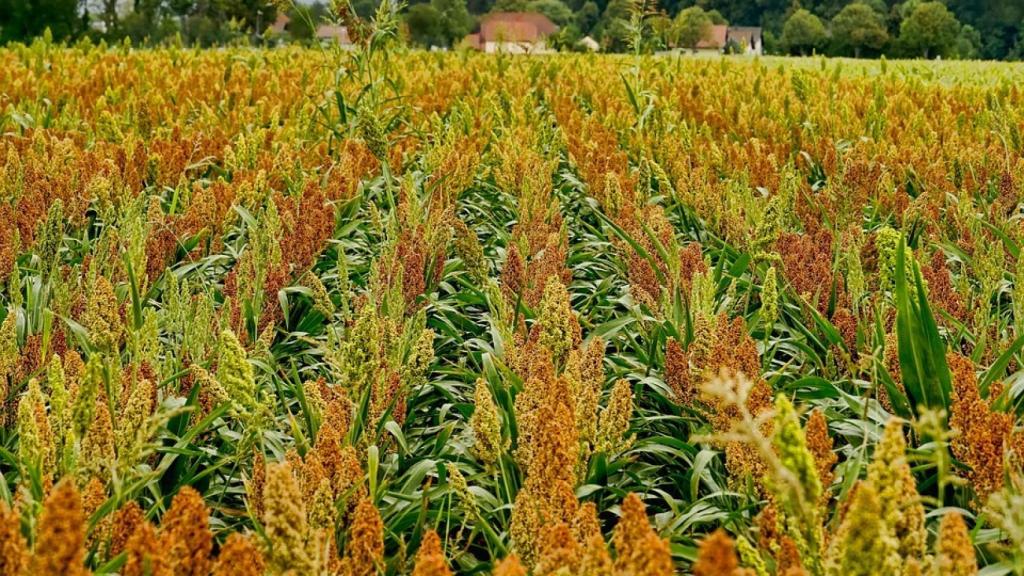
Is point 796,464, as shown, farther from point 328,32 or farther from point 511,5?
point 328,32

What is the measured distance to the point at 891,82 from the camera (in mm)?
9547

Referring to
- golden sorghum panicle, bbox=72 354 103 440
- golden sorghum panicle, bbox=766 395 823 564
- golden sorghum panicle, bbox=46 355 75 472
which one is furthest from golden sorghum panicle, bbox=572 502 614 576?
golden sorghum panicle, bbox=46 355 75 472

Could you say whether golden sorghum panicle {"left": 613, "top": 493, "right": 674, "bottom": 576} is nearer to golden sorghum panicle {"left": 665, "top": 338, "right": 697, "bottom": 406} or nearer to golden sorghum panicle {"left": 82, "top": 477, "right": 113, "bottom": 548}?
golden sorghum panicle {"left": 82, "top": 477, "right": 113, "bottom": 548}

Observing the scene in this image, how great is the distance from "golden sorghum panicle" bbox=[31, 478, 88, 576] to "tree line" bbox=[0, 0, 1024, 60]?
514 cm

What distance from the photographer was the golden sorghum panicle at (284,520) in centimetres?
103

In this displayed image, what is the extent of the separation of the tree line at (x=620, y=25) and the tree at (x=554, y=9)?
191 millimetres

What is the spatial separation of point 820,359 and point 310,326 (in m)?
1.51

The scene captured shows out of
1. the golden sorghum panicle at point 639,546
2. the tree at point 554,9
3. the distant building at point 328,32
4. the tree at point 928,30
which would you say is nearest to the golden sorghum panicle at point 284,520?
the golden sorghum panicle at point 639,546

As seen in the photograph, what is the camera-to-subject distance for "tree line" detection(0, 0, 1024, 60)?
18.4 meters

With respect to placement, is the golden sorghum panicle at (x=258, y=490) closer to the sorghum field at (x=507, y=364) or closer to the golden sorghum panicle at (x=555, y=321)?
the sorghum field at (x=507, y=364)

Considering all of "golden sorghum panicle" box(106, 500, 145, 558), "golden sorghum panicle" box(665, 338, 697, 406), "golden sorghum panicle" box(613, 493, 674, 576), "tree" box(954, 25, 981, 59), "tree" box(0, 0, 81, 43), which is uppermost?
"tree" box(0, 0, 81, 43)

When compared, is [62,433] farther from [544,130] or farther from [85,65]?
[85,65]

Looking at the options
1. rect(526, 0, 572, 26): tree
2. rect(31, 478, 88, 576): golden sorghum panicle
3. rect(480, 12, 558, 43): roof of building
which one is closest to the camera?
rect(31, 478, 88, 576): golden sorghum panicle

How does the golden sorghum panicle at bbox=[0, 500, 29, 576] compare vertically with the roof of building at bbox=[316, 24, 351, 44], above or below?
below
